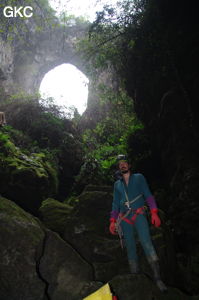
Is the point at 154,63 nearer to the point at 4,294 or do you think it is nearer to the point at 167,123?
the point at 167,123

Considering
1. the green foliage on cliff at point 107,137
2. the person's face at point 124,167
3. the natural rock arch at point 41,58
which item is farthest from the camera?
the natural rock arch at point 41,58

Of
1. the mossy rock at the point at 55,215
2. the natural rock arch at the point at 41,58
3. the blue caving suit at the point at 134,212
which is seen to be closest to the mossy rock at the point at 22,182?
the mossy rock at the point at 55,215

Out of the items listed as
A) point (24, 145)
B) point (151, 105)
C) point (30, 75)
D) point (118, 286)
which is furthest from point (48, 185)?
point (30, 75)

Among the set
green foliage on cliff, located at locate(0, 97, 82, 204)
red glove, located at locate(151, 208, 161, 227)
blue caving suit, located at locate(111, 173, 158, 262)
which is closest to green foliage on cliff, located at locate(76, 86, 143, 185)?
green foliage on cliff, located at locate(0, 97, 82, 204)

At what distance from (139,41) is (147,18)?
98 cm

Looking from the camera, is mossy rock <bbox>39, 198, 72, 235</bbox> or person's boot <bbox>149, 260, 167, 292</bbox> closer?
person's boot <bbox>149, 260, 167, 292</bbox>

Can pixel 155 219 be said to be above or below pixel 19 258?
above

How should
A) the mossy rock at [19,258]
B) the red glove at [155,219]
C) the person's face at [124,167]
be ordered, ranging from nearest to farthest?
the mossy rock at [19,258]
the red glove at [155,219]
the person's face at [124,167]

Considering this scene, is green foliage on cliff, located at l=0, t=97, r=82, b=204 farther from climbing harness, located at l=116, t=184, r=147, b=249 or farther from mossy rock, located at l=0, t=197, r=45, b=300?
climbing harness, located at l=116, t=184, r=147, b=249

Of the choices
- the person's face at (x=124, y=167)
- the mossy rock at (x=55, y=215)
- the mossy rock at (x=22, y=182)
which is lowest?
the mossy rock at (x=55, y=215)

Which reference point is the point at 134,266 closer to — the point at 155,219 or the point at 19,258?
the point at 155,219

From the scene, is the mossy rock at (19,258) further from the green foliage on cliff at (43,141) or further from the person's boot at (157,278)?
the green foliage on cliff at (43,141)

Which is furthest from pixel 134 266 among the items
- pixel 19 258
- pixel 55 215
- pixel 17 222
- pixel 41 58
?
pixel 41 58

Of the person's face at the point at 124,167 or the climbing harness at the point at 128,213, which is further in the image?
the person's face at the point at 124,167
